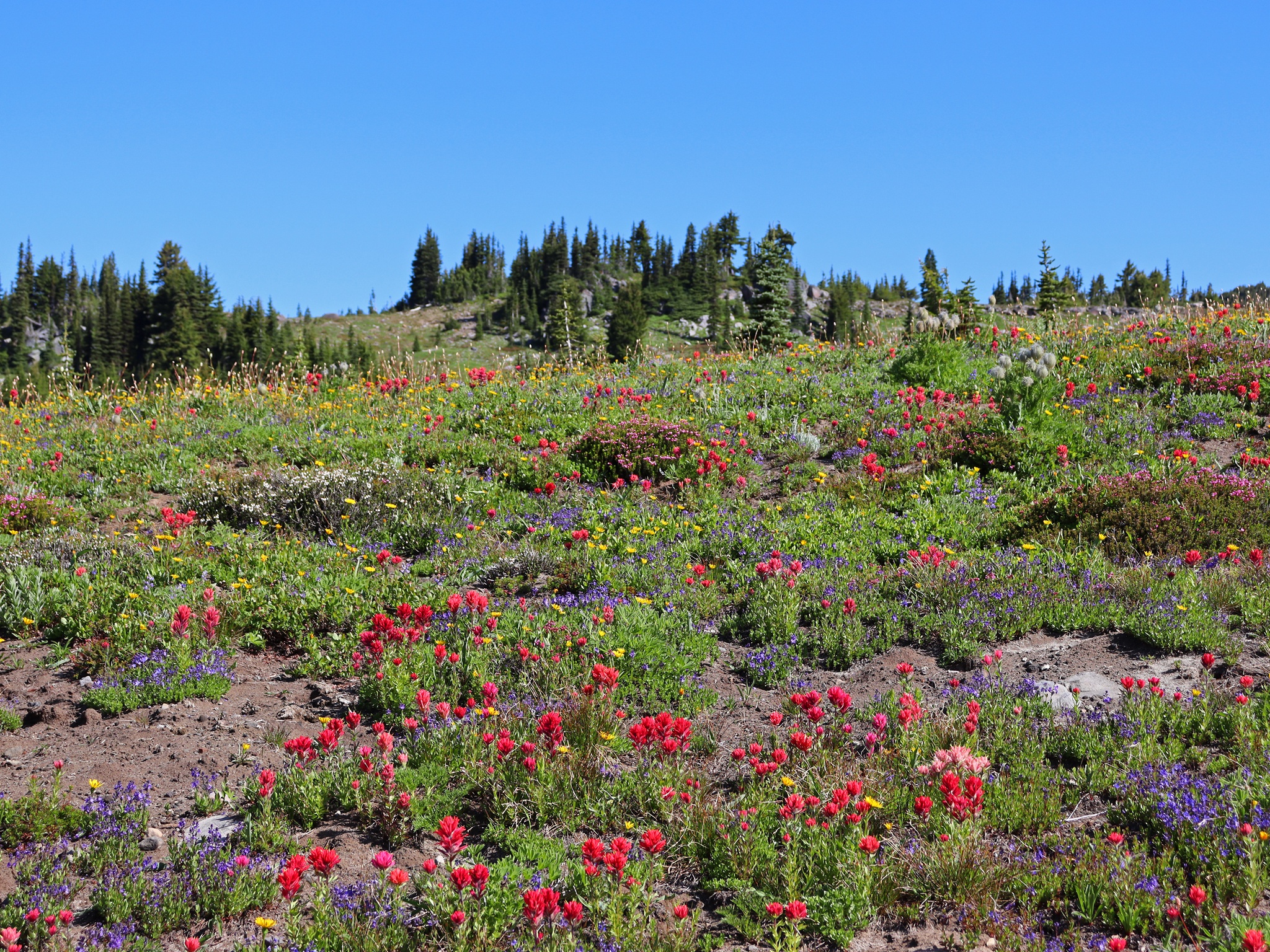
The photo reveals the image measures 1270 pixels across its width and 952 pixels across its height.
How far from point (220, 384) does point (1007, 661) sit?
1526 centimetres

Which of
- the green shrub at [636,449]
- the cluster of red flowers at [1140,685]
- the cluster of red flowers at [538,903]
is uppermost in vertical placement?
the green shrub at [636,449]

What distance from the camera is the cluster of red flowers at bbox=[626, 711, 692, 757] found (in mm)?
4469

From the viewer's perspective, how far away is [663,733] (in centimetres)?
470

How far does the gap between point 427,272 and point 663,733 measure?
5867 inches

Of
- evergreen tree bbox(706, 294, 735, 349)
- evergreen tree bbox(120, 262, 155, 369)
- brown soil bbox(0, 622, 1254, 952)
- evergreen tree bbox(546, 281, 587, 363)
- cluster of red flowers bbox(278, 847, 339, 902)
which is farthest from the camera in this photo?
evergreen tree bbox(706, 294, 735, 349)

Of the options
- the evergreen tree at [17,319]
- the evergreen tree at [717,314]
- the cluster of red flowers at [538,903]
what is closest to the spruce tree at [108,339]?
the evergreen tree at [17,319]

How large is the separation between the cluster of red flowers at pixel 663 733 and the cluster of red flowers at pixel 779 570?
8.51 ft

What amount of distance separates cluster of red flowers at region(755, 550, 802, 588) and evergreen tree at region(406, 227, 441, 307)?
5589 inches

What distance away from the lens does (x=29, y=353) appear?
132 m

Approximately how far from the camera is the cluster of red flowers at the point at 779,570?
23.9 feet

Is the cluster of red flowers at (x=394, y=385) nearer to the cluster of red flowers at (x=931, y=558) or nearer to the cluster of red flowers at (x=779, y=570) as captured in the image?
the cluster of red flowers at (x=779, y=570)

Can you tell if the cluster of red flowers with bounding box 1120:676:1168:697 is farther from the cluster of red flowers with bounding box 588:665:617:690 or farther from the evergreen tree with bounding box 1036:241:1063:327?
the evergreen tree with bounding box 1036:241:1063:327

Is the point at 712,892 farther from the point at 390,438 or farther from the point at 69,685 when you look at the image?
the point at 390,438

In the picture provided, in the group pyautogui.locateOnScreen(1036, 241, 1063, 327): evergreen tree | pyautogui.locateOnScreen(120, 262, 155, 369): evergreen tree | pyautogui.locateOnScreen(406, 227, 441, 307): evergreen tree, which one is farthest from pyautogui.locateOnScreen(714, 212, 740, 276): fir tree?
pyautogui.locateOnScreen(1036, 241, 1063, 327): evergreen tree
